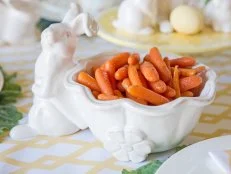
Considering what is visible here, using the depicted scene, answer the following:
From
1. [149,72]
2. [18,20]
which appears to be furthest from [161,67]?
[18,20]

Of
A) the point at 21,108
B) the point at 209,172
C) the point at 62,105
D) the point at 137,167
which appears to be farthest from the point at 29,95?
the point at 209,172

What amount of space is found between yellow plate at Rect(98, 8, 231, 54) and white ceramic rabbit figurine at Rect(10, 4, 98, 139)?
0.75 ft

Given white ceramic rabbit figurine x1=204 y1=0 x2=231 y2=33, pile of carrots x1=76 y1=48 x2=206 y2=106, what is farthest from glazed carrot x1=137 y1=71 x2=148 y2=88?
white ceramic rabbit figurine x1=204 y1=0 x2=231 y2=33

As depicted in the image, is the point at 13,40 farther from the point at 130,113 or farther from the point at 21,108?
the point at 130,113

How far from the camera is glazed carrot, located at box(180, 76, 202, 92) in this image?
26.5 inches

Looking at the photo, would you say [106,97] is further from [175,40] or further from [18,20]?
[18,20]

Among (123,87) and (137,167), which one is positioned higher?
(123,87)

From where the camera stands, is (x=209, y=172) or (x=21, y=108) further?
(x=21, y=108)

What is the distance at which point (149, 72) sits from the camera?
0.67 meters

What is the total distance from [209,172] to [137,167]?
130 mm

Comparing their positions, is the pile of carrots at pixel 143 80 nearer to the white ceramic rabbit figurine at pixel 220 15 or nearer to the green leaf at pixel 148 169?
the green leaf at pixel 148 169

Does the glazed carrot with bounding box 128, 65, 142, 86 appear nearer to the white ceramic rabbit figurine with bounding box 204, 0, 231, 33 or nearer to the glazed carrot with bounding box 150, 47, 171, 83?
the glazed carrot with bounding box 150, 47, 171, 83

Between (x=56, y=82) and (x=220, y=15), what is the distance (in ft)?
1.48

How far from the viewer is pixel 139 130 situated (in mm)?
648
